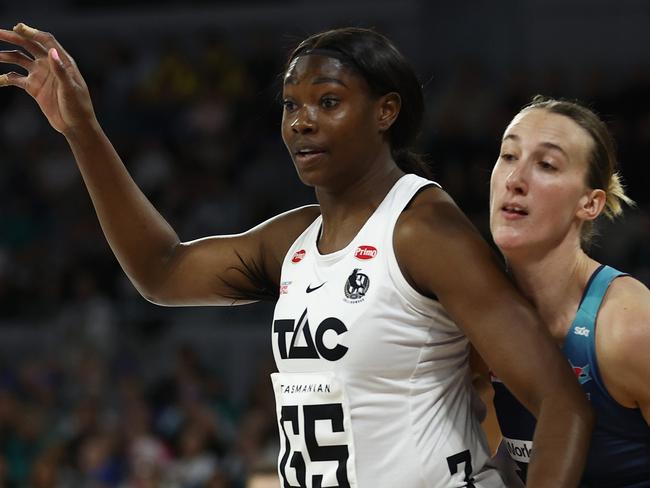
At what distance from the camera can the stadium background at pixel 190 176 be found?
8.09 m

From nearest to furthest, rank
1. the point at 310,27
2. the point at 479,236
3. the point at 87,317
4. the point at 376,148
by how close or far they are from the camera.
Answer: the point at 479,236 → the point at 376,148 → the point at 87,317 → the point at 310,27

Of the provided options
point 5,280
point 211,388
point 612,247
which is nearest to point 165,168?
point 5,280

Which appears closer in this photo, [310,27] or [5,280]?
[5,280]

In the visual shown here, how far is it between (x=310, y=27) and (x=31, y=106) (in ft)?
10.9

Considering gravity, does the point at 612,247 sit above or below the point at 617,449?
below

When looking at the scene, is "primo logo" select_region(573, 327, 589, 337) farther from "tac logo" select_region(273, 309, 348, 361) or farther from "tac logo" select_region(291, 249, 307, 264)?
"tac logo" select_region(291, 249, 307, 264)

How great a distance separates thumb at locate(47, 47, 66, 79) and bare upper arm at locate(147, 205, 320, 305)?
2.10ft

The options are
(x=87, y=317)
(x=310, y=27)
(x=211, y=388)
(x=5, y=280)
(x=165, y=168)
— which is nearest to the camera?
(x=211, y=388)

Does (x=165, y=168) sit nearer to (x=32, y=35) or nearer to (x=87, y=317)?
(x=87, y=317)

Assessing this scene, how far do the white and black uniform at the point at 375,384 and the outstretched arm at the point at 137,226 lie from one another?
17.7 inches

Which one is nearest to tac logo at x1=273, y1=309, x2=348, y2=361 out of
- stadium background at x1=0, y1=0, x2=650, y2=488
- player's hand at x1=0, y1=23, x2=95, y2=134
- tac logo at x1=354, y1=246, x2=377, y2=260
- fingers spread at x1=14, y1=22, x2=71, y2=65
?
tac logo at x1=354, y1=246, x2=377, y2=260

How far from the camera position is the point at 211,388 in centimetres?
837

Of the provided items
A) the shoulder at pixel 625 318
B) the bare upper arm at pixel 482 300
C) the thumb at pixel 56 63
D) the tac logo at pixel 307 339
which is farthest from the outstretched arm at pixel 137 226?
the shoulder at pixel 625 318

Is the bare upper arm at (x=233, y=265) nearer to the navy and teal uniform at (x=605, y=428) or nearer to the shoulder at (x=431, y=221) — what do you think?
the shoulder at (x=431, y=221)
